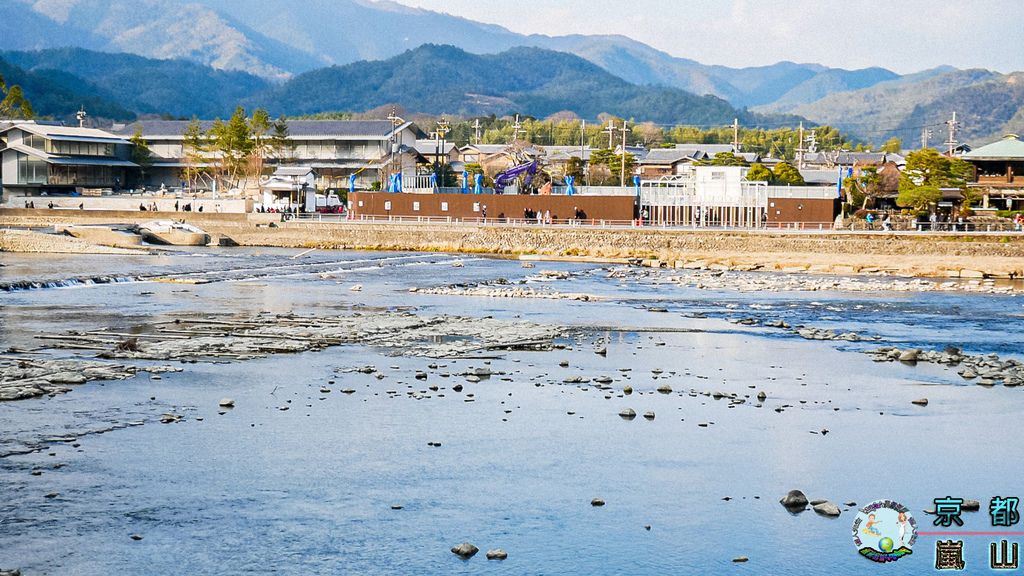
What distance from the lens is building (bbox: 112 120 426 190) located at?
329ft

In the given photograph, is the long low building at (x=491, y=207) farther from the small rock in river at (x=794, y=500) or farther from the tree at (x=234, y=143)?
A: the small rock in river at (x=794, y=500)

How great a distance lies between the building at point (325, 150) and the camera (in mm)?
100188

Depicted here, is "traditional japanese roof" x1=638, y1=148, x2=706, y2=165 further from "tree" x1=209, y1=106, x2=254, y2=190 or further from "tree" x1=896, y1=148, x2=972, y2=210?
"tree" x1=209, y1=106, x2=254, y2=190

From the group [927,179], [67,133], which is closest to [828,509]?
[927,179]

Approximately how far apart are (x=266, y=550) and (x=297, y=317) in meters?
19.3

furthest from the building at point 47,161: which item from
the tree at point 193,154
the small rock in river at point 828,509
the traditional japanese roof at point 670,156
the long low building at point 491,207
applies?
the small rock in river at point 828,509

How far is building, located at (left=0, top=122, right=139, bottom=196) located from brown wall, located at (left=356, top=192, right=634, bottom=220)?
31.1 metres

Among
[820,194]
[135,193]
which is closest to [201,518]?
[820,194]

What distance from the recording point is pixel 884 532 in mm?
12188

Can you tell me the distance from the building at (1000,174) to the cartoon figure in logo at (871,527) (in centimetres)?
6774

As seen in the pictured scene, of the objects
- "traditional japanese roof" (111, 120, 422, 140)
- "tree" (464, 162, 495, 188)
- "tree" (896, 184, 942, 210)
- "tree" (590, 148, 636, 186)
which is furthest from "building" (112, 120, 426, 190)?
"tree" (896, 184, 942, 210)

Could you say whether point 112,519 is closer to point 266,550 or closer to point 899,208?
point 266,550

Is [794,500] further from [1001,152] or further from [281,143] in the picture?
[281,143]

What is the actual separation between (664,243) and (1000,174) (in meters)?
32.6
